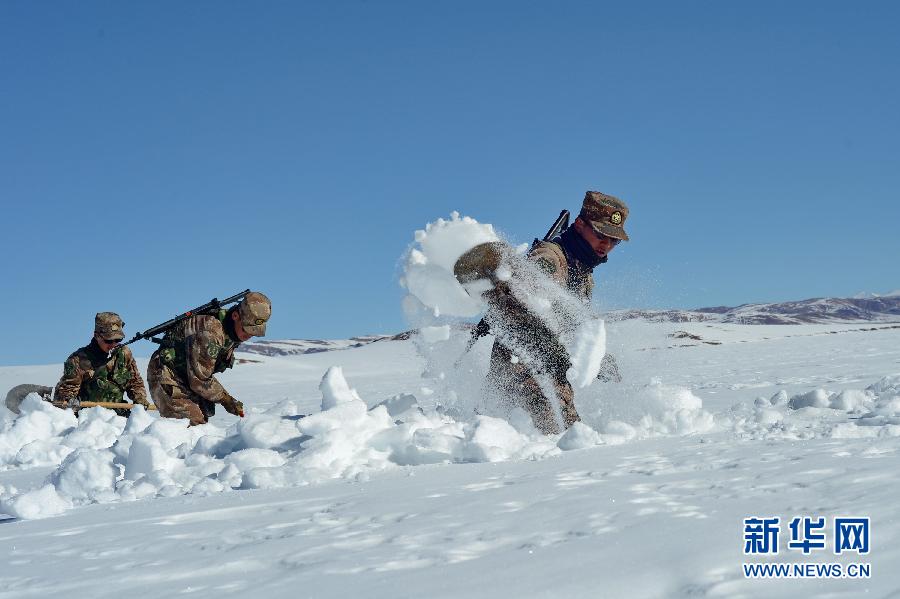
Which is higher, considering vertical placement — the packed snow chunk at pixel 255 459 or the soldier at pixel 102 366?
the soldier at pixel 102 366

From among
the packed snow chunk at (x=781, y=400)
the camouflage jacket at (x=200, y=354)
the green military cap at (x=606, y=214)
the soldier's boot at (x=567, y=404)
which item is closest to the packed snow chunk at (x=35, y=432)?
the camouflage jacket at (x=200, y=354)

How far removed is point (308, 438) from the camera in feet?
12.8

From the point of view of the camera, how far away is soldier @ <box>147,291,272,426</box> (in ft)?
20.3

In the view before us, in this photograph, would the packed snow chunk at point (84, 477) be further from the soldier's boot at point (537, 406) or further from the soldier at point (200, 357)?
the soldier at point (200, 357)

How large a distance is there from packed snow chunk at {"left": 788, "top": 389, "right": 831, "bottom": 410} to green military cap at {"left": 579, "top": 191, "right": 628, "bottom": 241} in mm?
1416

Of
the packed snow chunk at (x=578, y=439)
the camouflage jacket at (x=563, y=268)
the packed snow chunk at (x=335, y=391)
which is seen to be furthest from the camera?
the camouflage jacket at (x=563, y=268)

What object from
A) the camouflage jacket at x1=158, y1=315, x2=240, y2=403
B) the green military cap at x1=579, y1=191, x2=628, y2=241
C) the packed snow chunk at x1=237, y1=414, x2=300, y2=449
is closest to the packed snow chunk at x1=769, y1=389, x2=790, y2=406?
the green military cap at x1=579, y1=191, x2=628, y2=241

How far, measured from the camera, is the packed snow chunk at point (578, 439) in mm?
3742

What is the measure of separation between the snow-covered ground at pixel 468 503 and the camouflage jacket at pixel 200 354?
4.69 feet

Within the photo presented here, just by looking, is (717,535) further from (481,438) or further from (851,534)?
(481,438)

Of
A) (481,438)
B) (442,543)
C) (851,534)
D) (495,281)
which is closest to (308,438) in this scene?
(481,438)

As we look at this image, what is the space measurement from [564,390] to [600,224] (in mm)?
1135

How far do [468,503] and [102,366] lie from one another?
21.1 ft

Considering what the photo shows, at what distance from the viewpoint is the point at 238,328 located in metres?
6.29
